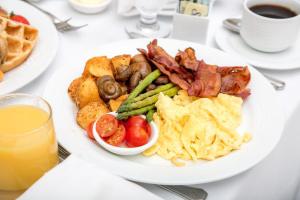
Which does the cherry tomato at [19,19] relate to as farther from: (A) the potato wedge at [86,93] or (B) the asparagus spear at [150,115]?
(B) the asparagus spear at [150,115]

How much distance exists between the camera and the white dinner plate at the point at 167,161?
1.08 metres

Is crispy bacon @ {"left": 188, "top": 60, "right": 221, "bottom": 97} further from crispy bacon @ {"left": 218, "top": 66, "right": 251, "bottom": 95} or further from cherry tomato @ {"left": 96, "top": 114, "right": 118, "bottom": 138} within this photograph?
cherry tomato @ {"left": 96, "top": 114, "right": 118, "bottom": 138}

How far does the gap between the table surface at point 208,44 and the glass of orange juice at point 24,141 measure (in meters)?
0.26

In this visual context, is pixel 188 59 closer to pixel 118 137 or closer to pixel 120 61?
pixel 120 61

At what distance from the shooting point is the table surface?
1152 mm

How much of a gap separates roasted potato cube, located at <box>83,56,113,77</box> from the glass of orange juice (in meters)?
0.34

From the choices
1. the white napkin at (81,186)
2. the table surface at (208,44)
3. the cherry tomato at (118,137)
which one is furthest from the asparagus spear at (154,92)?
the white napkin at (81,186)

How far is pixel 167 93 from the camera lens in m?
1.35

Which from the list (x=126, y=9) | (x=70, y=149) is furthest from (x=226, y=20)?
(x=70, y=149)

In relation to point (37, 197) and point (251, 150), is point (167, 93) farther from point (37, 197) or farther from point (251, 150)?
point (37, 197)

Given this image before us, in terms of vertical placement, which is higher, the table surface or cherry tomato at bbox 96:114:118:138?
cherry tomato at bbox 96:114:118:138

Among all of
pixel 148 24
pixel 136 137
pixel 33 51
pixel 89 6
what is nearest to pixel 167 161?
pixel 136 137

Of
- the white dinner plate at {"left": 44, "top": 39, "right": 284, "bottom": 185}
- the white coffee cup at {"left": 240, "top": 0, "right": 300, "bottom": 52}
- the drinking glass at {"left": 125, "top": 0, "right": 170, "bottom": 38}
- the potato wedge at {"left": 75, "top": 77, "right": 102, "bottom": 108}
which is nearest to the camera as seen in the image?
the white dinner plate at {"left": 44, "top": 39, "right": 284, "bottom": 185}

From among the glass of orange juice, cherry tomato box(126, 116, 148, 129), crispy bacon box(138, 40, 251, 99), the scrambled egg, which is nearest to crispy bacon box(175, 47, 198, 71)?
crispy bacon box(138, 40, 251, 99)
